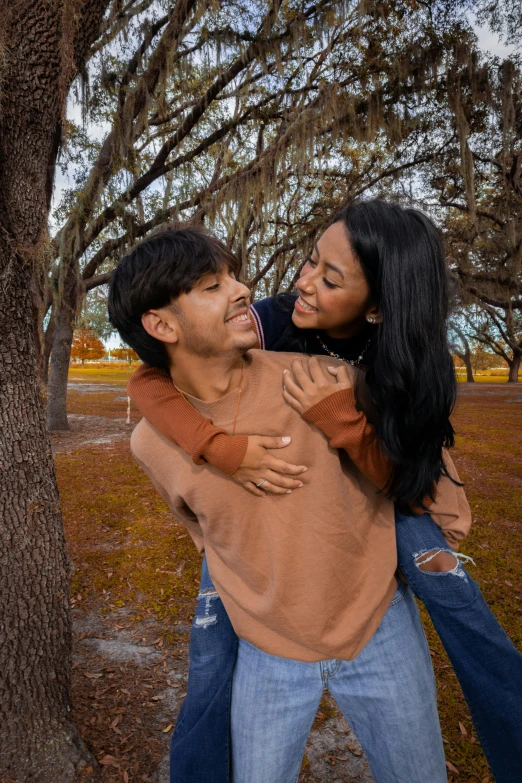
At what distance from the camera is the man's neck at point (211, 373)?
1528mm

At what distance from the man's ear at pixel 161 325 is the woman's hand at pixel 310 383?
391 mm

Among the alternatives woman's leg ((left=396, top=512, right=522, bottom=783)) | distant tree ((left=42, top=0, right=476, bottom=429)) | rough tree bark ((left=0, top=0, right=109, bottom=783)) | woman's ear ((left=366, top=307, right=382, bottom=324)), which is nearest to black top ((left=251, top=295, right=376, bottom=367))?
woman's ear ((left=366, top=307, right=382, bottom=324))

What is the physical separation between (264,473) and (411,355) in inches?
22.3

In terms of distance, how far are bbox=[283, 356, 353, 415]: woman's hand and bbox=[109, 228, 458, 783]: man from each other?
0.05 meters

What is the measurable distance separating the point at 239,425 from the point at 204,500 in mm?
259

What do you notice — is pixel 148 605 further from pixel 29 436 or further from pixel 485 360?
pixel 485 360

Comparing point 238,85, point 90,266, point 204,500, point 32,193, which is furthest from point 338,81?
point 204,500

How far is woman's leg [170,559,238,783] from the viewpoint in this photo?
144 centimetres

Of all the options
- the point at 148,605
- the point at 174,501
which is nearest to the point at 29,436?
the point at 174,501

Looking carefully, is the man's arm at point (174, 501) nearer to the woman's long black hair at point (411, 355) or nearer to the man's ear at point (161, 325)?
the man's ear at point (161, 325)

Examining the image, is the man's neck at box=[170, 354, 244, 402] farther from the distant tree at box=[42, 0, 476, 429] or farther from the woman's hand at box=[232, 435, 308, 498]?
the distant tree at box=[42, 0, 476, 429]

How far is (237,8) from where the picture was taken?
6832 mm

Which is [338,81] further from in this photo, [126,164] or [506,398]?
[506,398]

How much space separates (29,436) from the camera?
92.4 inches
